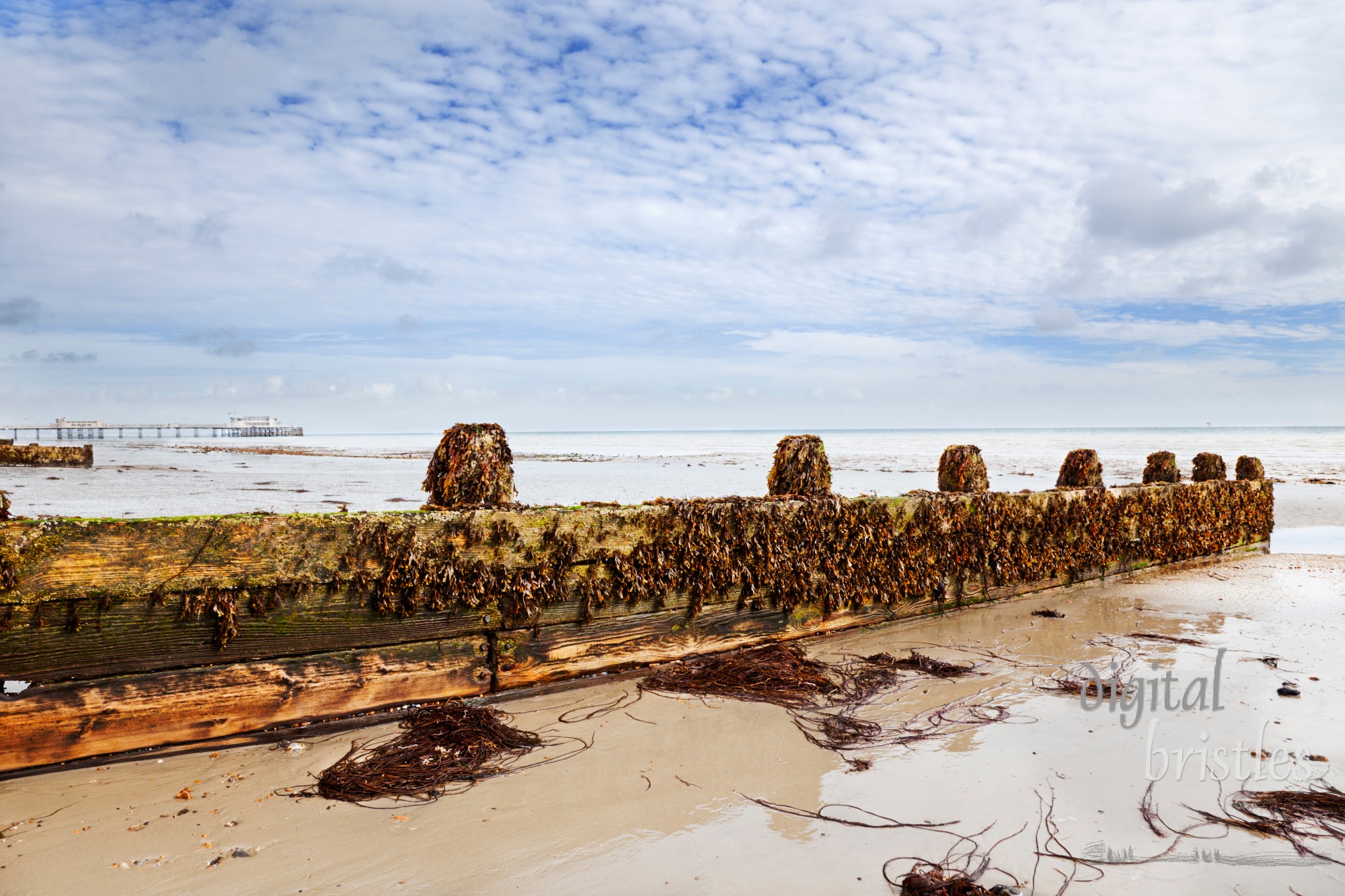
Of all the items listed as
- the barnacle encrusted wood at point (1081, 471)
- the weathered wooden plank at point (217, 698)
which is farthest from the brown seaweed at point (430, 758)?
the barnacle encrusted wood at point (1081, 471)

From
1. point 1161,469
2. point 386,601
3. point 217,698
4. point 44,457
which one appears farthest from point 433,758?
point 44,457

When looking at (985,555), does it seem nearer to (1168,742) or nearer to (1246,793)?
(1168,742)

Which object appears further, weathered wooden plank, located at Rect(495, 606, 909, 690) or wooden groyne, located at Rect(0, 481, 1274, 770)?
weathered wooden plank, located at Rect(495, 606, 909, 690)

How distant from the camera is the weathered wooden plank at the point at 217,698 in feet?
11.7

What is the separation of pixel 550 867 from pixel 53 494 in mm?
18954

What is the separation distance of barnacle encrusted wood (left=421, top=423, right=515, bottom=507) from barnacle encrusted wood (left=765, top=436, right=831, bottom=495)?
8.42 feet

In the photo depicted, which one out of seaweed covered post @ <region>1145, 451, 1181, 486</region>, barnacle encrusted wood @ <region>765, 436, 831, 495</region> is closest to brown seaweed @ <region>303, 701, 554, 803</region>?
barnacle encrusted wood @ <region>765, 436, 831, 495</region>

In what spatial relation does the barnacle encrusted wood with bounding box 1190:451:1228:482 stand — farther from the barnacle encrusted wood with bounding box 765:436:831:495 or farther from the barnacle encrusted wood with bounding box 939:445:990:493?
the barnacle encrusted wood with bounding box 765:436:831:495

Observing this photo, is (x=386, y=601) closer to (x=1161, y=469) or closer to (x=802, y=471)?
(x=802, y=471)

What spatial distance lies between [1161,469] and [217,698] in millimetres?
12114

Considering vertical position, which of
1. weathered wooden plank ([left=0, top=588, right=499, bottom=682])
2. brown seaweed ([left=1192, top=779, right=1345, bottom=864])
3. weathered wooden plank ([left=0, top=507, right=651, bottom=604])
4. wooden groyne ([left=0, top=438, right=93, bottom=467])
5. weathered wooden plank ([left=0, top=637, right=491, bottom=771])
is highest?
wooden groyne ([left=0, top=438, right=93, bottom=467])

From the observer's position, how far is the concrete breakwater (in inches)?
142

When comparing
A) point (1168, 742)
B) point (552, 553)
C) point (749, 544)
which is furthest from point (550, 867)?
point (1168, 742)

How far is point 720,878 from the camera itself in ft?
9.65
